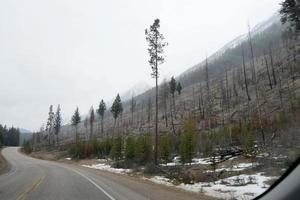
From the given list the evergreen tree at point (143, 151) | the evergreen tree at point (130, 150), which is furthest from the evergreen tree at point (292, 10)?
the evergreen tree at point (130, 150)

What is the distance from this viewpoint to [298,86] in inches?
2574


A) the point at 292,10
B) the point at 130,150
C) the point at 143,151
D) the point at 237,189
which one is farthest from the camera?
the point at 130,150

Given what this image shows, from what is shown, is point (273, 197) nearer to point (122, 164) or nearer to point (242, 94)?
point (122, 164)

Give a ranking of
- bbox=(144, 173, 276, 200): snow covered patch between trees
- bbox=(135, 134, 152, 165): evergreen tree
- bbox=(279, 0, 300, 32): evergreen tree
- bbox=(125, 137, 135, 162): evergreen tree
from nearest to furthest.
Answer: bbox=(144, 173, 276, 200): snow covered patch between trees, bbox=(279, 0, 300, 32): evergreen tree, bbox=(135, 134, 152, 165): evergreen tree, bbox=(125, 137, 135, 162): evergreen tree

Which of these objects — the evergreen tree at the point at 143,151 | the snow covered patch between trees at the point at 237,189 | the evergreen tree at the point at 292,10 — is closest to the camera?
the snow covered patch between trees at the point at 237,189

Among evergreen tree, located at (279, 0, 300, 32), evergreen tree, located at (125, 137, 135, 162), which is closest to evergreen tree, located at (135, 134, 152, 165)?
evergreen tree, located at (125, 137, 135, 162)

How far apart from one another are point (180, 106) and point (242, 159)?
268 feet

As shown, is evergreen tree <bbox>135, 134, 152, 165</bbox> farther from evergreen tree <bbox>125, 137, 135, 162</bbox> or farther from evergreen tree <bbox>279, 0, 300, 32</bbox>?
evergreen tree <bbox>279, 0, 300, 32</bbox>

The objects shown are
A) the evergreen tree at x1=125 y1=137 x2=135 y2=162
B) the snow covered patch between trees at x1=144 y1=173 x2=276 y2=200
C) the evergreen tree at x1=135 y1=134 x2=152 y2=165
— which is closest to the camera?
the snow covered patch between trees at x1=144 y1=173 x2=276 y2=200

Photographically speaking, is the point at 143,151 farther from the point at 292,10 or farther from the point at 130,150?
the point at 292,10

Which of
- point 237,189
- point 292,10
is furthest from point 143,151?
point 237,189

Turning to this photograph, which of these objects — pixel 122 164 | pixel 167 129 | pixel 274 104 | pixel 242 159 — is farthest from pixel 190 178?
pixel 167 129

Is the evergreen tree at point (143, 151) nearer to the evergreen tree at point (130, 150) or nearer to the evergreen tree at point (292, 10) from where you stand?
the evergreen tree at point (130, 150)

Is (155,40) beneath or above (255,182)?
above
